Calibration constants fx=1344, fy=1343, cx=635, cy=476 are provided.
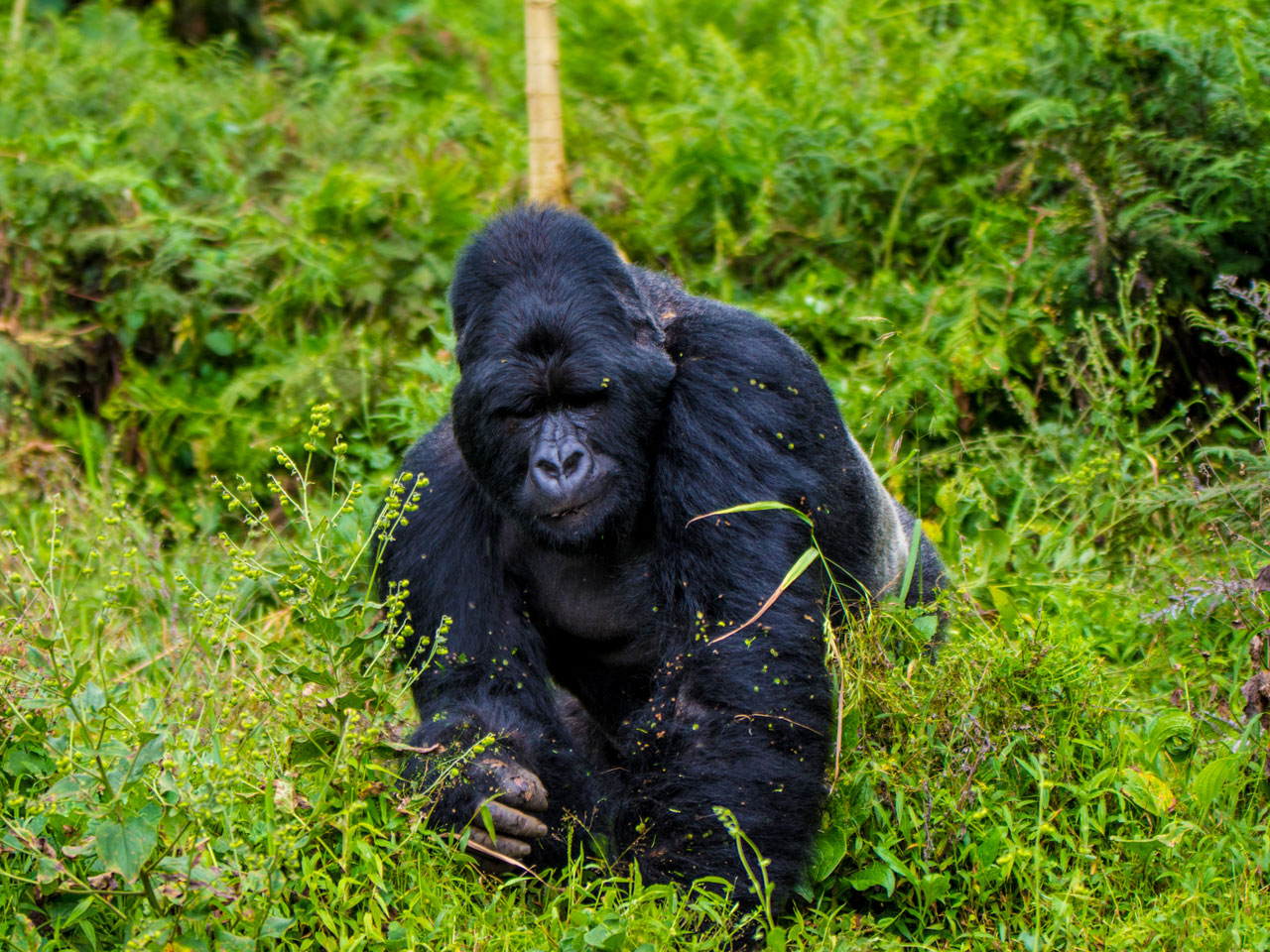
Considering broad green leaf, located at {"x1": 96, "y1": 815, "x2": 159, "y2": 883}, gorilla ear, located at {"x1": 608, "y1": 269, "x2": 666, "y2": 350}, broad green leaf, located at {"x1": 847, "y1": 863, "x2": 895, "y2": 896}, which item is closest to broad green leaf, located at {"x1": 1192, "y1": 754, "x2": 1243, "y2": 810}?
broad green leaf, located at {"x1": 847, "y1": 863, "x2": 895, "y2": 896}

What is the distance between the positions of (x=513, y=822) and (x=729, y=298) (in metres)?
3.25

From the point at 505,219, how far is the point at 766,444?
3.30 feet

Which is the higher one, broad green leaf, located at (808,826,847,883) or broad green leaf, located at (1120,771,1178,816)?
broad green leaf, located at (1120,771,1178,816)

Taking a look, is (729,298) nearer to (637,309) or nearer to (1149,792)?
(637,309)

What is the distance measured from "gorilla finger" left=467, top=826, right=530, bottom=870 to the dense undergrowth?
93 mm

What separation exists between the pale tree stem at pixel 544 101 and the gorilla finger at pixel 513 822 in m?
3.25

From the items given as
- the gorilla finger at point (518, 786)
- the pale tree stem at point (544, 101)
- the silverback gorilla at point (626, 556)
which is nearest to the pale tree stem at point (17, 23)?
the pale tree stem at point (544, 101)

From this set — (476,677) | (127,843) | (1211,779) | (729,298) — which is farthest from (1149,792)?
(729,298)

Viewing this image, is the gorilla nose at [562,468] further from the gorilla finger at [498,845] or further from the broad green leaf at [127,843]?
the broad green leaf at [127,843]

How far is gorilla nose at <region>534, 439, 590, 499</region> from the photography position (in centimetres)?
353

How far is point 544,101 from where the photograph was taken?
6047 millimetres

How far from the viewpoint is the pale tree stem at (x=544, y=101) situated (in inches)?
234

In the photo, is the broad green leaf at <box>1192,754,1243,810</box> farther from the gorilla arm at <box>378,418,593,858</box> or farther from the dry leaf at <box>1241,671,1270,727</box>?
the gorilla arm at <box>378,418,593,858</box>

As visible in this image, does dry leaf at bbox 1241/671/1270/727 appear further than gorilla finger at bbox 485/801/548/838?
Yes
